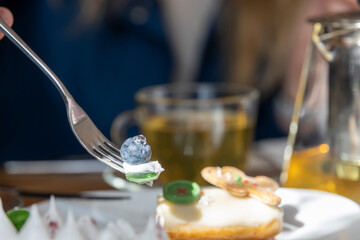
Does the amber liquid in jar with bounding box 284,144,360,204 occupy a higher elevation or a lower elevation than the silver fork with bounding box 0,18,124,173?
lower

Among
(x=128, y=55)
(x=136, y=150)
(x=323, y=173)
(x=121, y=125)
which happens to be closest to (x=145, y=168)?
(x=136, y=150)

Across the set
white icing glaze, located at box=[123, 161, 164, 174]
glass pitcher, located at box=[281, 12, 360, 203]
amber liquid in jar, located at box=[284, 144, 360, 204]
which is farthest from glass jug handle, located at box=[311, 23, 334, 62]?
white icing glaze, located at box=[123, 161, 164, 174]

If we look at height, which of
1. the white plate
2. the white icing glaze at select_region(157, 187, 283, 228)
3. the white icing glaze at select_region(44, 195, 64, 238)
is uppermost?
the white icing glaze at select_region(44, 195, 64, 238)

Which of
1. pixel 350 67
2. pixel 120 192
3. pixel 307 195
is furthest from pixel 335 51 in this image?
pixel 120 192

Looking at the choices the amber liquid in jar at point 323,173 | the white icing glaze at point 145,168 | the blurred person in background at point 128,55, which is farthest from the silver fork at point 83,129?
the blurred person in background at point 128,55

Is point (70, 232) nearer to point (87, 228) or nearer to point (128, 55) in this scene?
point (87, 228)

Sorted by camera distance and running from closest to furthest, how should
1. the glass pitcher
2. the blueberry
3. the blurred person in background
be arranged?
1. the blueberry
2. the glass pitcher
3. the blurred person in background

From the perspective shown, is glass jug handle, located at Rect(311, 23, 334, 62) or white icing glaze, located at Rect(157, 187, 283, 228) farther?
glass jug handle, located at Rect(311, 23, 334, 62)

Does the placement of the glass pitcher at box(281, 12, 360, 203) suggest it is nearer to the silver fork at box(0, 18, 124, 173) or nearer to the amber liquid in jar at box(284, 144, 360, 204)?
the amber liquid in jar at box(284, 144, 360, 204)
